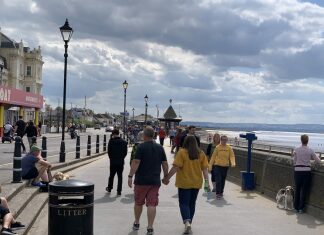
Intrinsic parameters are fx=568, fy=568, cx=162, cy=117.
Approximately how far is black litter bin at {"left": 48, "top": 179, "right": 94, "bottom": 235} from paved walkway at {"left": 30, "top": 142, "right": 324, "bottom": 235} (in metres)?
1.90

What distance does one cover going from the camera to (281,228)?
31.6 feet

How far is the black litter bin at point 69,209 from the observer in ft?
22.9

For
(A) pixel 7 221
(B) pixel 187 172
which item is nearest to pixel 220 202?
(B) pixel 187 172

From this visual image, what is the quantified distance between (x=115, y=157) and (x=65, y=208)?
6.49m

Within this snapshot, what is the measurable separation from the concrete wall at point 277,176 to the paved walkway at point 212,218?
0.84 ft

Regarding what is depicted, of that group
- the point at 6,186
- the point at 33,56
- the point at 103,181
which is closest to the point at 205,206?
the point at 6,186

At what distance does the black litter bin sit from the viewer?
6.97 metres

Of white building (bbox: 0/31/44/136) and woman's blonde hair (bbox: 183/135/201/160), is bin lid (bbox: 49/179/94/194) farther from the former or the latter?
white building (bbox: 0/31/44/136)

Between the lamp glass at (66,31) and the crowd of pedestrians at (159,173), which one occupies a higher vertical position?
the lamp glass at (66,31)

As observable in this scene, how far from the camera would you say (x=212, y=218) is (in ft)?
34.5

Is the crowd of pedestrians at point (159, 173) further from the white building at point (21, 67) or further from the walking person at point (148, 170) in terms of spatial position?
the white building at point (21, 67)

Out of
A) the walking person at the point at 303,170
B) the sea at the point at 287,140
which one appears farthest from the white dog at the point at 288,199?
the sea at the point at 287,140

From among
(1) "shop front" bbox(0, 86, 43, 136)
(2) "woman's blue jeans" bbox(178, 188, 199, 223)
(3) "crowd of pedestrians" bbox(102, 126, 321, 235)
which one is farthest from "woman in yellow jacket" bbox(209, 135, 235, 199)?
(1) "shop front" bbox(0, 86, 43, 136)

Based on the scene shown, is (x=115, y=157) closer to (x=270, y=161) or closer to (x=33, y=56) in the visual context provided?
(x=270, y=161)
